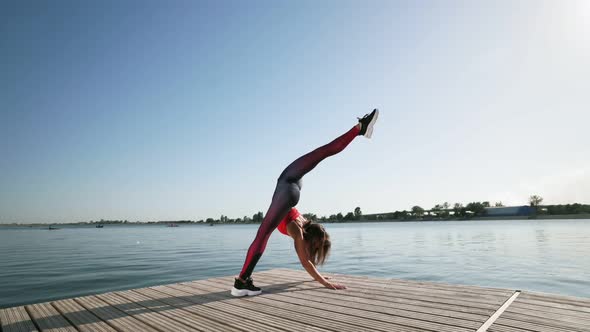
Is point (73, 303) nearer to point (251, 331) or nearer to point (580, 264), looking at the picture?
point (251, 331)

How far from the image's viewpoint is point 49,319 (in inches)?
147

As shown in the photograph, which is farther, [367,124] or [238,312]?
[367,124]

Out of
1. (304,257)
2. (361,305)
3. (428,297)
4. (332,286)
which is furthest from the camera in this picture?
(332,286)

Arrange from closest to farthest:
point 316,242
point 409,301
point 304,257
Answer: point 409,301, point 304,257, point 316,242

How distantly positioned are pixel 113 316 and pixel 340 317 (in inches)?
102

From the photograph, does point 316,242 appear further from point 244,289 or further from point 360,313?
point 360,313

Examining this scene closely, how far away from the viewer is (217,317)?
370 centimetres

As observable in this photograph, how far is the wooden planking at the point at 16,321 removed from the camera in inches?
134

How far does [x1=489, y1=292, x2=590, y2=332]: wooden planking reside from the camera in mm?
3068

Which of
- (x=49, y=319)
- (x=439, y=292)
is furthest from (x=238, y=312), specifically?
(x=439, y=292)

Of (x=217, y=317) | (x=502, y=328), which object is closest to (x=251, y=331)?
(x=217, y=317)

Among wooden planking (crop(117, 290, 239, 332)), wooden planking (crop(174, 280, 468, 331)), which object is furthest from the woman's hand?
wooden planking (crop(117, 290, 239, 332))

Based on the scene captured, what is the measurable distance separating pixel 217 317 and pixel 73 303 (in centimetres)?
236

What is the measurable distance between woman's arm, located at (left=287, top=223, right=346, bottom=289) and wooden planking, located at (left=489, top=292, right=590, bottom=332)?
235cm
